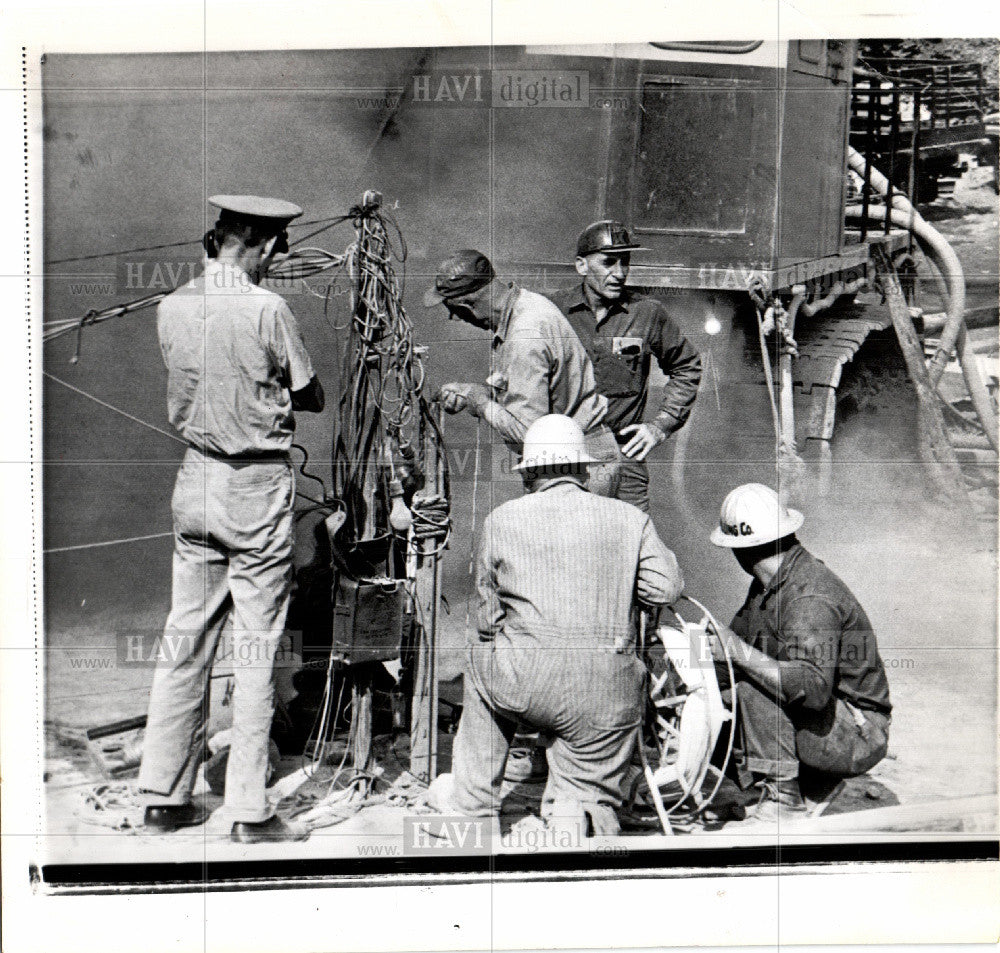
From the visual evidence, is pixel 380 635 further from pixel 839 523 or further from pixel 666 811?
pixel 839 523

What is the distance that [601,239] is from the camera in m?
5.07

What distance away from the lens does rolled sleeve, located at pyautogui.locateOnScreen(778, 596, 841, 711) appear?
5.08 metres

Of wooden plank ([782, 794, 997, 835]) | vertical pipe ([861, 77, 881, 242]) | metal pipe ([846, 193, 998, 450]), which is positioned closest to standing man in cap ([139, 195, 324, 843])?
wooden plank ([782, 794, 997, 835])

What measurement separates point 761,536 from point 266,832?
7.61ft

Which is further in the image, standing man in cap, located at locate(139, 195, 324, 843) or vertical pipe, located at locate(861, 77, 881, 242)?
vertical pipe, located at locate(861, 77, 881, 242)

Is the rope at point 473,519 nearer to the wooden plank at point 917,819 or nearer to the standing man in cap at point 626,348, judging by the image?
the standing man in cap at point 626,348

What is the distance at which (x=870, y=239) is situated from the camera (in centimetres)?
518

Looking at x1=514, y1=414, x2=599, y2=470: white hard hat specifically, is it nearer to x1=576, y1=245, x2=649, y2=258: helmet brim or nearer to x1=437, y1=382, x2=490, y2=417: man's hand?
x1=437, y1=382, x2=490, y2=417: man's hand

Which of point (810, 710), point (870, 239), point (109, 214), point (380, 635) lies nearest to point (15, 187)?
point (109, 214)

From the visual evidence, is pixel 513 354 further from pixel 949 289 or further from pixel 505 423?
pixel 949 289

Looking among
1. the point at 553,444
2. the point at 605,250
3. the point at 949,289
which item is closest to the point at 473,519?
the point at 553,444

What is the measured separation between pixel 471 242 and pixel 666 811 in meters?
2.42

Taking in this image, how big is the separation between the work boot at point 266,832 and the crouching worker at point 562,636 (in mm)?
588

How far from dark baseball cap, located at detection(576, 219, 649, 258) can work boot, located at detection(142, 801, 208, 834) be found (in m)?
2.71
